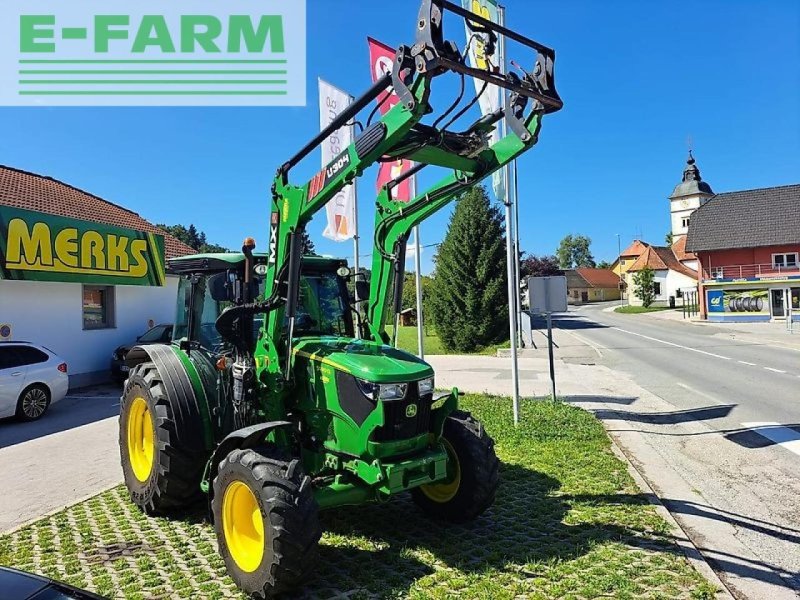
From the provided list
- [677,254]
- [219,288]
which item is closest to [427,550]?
[219,288]

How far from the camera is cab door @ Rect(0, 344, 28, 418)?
10070mm

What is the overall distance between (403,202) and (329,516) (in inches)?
113

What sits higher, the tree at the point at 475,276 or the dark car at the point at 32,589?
the tree at the point at 475,276

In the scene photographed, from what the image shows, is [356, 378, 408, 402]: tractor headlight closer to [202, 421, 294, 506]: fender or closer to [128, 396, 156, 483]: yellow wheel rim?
[202, 421, 294, 506]: fender

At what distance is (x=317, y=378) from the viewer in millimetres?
4473

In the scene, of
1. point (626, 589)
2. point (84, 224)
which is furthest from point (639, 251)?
point (626, 589)

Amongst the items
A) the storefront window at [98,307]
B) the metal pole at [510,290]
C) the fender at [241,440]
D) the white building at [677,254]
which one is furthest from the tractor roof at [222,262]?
the white building at [677,254]

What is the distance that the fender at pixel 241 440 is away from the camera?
4059mm

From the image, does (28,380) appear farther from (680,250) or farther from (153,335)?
(680,250)

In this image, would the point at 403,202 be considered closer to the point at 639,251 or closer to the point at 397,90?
the point at 397,90

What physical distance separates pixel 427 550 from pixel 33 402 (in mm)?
9308

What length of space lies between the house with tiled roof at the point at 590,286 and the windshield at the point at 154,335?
84384 millimetres

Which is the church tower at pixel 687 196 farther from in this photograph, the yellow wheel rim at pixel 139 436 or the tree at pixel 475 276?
the yellow wheel rim at pixel 139 436

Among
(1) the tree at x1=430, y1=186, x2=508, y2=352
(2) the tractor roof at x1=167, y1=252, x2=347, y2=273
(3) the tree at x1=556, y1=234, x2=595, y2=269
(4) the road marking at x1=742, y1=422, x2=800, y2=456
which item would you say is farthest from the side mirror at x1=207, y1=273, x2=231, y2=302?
(3) the tree at x1=556, y1=234, x2=595, y2=269
